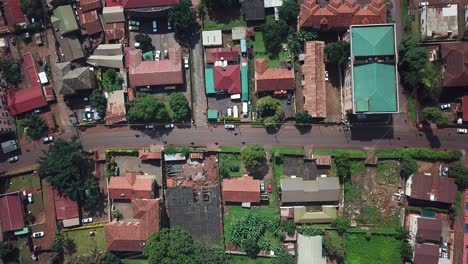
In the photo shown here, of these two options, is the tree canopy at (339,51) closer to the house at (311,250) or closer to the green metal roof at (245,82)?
the green metal roof at (245,82)

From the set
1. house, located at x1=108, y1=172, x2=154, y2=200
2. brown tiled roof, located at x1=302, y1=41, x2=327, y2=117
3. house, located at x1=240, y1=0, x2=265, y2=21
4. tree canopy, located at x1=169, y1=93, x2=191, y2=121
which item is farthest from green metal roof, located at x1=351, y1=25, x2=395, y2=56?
house, located at x1=108, y1=172, x2=154, y2=200

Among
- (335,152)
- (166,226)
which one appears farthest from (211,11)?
(166,226)

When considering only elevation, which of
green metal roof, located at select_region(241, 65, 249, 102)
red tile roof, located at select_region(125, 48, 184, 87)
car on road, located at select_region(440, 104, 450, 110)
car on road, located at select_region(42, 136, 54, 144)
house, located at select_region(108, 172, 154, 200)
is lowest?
house, located at select_region(108, 172, 154, 200)

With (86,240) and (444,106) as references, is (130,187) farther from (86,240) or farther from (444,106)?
(444,106)

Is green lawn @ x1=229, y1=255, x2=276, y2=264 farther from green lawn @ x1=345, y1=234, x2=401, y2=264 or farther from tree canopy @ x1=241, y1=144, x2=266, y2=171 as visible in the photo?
tree canopy @ x1=241, y1=144, x2=266, y2=171

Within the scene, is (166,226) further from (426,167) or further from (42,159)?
(426,167)

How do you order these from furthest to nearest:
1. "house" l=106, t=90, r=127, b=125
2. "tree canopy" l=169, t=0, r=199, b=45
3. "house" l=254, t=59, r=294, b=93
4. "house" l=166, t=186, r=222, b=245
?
1. "house" l=106, t=90, r=127, b=125
2. "house" l=166, t=186, r=222, b=245
3. "house" l=254, t=59, r=294, b=93
4. "tree canopy" l=169, t=0, r=199, b=45

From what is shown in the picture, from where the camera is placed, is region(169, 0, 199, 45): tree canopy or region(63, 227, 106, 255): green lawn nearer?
region(169, 0, 199, 45): tree canopy

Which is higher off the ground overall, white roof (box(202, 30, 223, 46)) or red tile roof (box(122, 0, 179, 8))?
red tile roof (box(122, 0, 179, 8))
